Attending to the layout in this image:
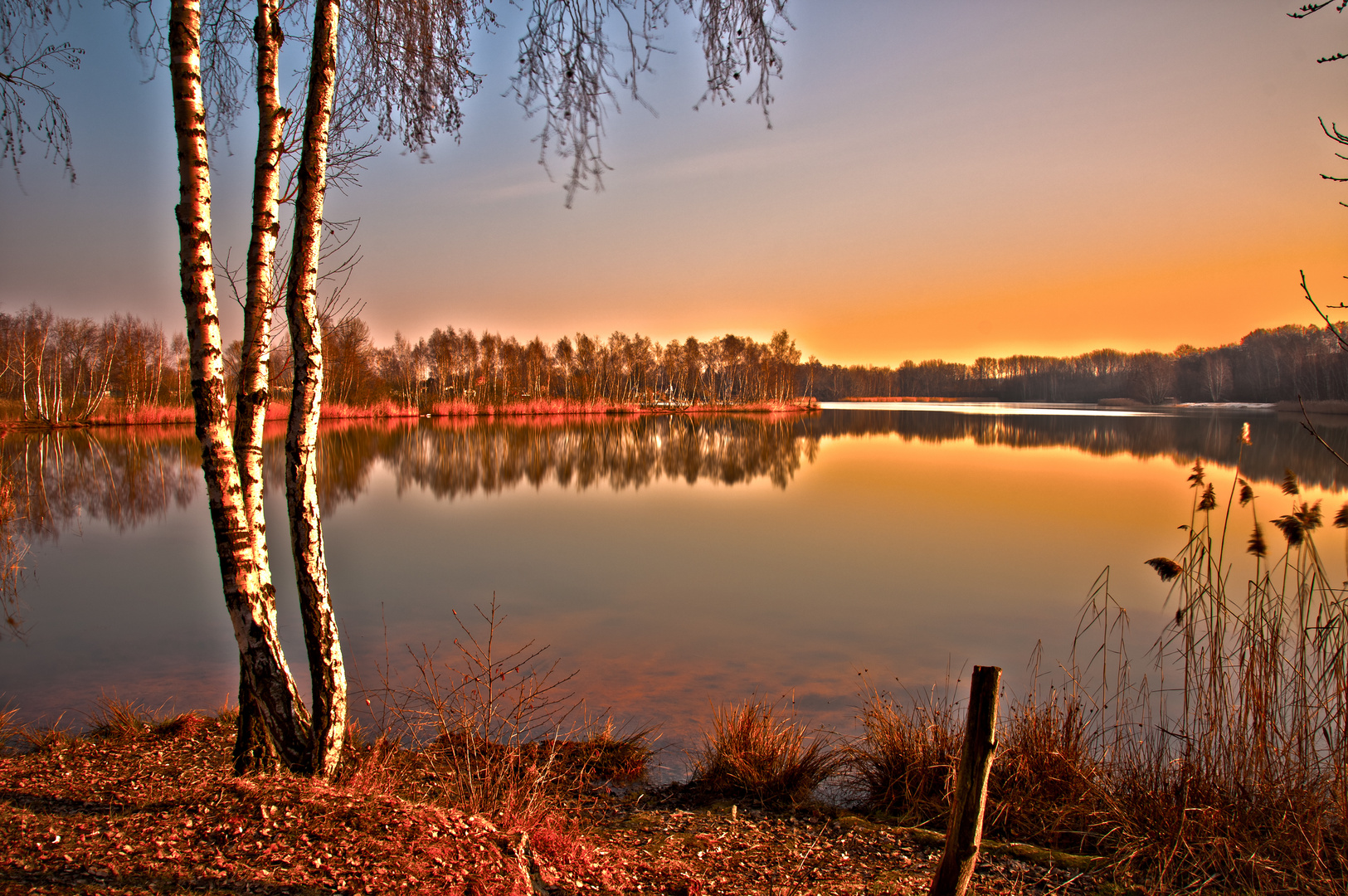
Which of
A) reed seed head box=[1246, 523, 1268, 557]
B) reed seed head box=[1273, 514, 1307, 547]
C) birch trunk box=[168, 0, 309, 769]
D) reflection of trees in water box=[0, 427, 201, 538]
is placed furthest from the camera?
reflection of trees in water box=[0, 427, 201, 538]

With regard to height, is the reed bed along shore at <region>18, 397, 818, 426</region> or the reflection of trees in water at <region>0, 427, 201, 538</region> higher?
the reed bed along shore at <region>18, 397, 818, 426</region>

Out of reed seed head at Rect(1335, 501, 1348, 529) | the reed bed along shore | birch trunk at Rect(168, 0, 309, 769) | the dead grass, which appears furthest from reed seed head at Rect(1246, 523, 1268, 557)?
the reed bed along shore

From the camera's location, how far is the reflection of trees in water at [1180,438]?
755 inches

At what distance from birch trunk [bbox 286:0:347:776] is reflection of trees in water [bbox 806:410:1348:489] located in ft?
50.9

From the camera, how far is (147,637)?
7094 millimetres

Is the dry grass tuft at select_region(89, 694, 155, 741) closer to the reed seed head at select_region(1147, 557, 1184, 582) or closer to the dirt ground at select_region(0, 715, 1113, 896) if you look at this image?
the dirt ground at select_region(0, 715, 1113, 896)

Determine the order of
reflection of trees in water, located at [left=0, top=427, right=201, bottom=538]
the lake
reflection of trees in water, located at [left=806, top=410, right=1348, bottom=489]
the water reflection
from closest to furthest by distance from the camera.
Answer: the lake
reflection of trees in water, located at [left=0, top=427, right=201, bottom=538]
the water reflection
reflection of trees in water, located at [left=806, top=410, right=1348, bottom=489]

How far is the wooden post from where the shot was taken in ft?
6.64

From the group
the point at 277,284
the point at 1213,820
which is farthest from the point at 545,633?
the point at 1213,820

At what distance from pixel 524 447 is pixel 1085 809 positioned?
2892cm

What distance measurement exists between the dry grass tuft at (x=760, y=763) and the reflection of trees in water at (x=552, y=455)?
14101 mm

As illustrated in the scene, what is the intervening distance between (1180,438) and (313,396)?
37.9 m

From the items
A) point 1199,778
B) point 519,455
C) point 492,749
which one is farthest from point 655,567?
point 519,455

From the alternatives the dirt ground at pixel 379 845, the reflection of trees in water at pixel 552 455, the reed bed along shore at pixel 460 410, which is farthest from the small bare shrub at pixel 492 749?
the reed bed along shore at pixel 460 410
